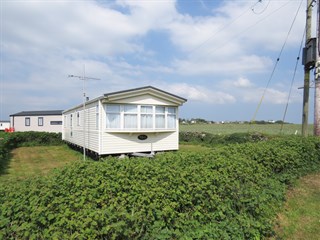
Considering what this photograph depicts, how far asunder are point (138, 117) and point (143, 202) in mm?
9205

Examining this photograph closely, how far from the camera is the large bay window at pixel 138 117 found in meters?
11.4

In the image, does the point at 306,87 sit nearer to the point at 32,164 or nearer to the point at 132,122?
the point at 132,122

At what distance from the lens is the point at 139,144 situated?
1231 cm

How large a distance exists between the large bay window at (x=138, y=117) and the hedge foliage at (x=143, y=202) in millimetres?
7498

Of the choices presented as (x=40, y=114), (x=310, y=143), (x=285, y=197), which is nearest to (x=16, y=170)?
(x=285, y=197)

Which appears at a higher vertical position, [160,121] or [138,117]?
[138,117]

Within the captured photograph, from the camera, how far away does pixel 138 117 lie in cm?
1193

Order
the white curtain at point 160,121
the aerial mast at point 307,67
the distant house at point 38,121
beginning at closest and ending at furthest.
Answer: the aerial mast at point 307,67
the white curtain at point 160,121
the distant house at point 38,121

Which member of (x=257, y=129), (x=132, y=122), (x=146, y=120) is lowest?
(x=257, y=129)

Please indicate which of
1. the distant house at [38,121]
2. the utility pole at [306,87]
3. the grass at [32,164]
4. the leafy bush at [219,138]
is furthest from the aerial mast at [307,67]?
the distant house at [38,121]

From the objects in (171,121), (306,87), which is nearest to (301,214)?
(306,87)

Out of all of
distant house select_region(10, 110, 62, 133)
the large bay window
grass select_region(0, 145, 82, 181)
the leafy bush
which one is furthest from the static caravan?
distant house select_region(10, 110, 62, 133)

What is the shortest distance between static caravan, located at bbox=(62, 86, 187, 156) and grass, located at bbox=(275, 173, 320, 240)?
25.6 ft

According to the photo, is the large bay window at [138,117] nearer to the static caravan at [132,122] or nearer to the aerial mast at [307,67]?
the static caravan at [132,122]
